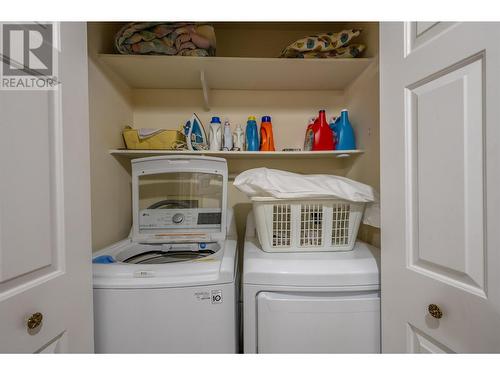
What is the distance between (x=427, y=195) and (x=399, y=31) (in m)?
0.62

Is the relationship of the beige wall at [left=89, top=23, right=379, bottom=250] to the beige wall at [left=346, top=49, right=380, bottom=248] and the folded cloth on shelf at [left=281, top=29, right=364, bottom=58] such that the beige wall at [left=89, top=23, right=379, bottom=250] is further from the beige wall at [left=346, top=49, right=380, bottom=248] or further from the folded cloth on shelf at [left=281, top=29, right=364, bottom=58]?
the folded cloth on shelf at [left=281, top=29, right=364, bottom=58]

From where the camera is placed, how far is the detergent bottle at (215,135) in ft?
5.17

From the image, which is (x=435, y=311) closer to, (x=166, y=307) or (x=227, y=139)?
(x=166, y=307)

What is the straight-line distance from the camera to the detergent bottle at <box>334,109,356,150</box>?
1.54m

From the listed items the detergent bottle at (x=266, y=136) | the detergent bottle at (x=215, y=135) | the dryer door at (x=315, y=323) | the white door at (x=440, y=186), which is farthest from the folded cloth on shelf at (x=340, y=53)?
the dryer door at (x=315, y=323)

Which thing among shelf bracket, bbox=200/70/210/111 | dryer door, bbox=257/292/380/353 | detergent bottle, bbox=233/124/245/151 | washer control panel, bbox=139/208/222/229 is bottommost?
dryer door, bbox=257/292/380/353

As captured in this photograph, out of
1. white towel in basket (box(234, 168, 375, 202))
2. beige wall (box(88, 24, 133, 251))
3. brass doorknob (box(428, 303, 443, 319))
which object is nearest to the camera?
brass doorknob (box(428, 303, 443, 319))

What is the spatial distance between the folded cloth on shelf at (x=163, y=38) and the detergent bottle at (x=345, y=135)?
1075mm

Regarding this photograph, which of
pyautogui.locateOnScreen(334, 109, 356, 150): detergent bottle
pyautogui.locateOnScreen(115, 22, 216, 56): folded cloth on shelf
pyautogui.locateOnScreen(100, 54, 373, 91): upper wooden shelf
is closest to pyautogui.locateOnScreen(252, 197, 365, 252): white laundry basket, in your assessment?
pyautogui.locateOnScreen(334, 109, 356, 150): detergent bottle

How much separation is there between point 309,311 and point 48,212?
1054 millimetres

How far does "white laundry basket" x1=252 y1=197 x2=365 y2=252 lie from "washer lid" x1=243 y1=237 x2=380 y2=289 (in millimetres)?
108

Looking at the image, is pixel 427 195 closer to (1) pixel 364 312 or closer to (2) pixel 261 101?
(1) pixel 364 312

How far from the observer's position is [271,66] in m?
1.41

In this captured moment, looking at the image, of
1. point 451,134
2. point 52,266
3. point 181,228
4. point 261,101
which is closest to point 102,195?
point 181,228
